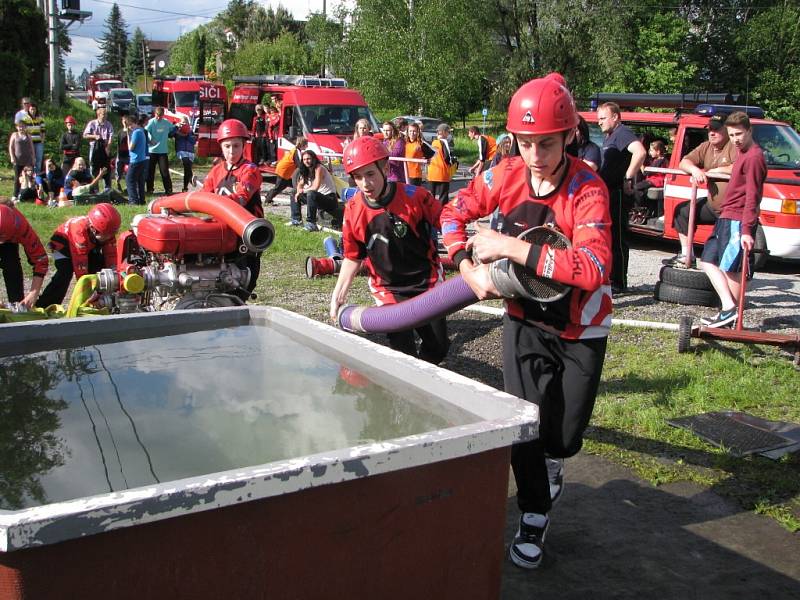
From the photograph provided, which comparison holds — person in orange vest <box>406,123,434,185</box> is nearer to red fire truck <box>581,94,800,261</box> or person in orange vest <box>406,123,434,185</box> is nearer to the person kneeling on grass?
red fire truck <box>581,94,800,261</box>

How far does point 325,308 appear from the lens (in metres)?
8.00

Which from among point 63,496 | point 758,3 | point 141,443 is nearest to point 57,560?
point 63,496

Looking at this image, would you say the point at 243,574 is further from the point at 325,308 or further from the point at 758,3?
the point at 758,3

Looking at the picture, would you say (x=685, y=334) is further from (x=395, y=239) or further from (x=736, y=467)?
(x=395, y=239)

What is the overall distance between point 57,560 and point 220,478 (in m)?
0.33

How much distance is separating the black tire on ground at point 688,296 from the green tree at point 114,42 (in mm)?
124024

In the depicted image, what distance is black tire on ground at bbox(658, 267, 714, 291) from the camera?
26.2 ft

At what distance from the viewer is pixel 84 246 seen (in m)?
6.26

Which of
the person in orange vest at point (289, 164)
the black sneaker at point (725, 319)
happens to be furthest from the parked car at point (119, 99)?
the black sneaker at point (725, 319)

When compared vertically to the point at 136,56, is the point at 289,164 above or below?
below

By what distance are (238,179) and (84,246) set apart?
125cm

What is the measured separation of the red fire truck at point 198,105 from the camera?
81.5ft

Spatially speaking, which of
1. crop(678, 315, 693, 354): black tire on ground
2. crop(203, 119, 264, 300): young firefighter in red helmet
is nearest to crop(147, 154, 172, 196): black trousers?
crop(203, 119, 264, 300): young firefighter in red helmet

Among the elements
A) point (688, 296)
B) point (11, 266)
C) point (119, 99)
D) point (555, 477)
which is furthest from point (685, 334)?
point (119, 99)
